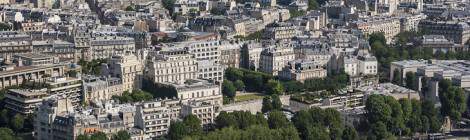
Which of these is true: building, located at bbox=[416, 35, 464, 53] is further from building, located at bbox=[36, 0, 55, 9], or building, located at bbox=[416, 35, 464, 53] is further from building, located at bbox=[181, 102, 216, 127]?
building, located at bbox=[36, 0, 55, 9]

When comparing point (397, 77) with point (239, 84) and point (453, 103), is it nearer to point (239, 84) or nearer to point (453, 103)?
point (453, 103)

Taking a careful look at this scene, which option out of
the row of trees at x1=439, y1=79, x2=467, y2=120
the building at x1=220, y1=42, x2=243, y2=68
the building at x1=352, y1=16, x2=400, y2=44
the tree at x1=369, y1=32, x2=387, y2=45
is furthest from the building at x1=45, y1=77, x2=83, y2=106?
the building at x1=352, y1=16, x2=400, y2=44

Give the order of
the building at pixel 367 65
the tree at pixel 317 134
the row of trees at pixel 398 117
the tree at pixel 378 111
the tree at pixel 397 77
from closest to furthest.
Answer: the tree at pixel 317 134, the row of trees at pixel 398 117, the tree at pixel 378 111, the tree at pixel 397 77, the building at pixel 367 65

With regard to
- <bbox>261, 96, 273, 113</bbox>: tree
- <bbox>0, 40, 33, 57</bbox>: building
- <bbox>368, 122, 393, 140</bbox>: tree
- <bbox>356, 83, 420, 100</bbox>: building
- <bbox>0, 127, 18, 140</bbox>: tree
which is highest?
<bbox>0, 40, 33, 57</bbox>: building

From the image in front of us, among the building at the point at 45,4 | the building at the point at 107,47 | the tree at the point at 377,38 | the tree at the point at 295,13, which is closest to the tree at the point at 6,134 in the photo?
the building at the point at 107,47

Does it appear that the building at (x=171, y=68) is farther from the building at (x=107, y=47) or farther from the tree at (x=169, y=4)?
the tree at (x=169, y=4)

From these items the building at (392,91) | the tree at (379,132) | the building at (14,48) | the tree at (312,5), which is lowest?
the tree at (379,132)
